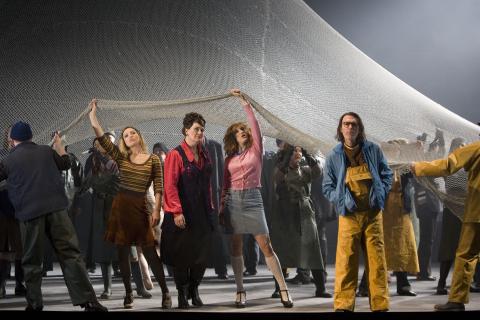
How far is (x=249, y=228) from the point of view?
5590mm

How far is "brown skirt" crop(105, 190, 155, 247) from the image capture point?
554 cm

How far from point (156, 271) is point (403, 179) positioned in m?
2.26

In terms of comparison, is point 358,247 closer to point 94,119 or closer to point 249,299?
point 249,299

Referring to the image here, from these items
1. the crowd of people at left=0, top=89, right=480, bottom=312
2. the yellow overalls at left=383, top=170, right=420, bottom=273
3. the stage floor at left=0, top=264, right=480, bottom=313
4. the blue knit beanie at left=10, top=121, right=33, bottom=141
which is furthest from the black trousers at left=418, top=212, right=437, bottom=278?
the blue knit beanie at left=10, top=121, right=33, bottom=141

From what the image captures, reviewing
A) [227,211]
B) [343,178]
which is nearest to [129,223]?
[227,211]

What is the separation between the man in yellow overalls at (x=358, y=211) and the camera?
4.94 meters

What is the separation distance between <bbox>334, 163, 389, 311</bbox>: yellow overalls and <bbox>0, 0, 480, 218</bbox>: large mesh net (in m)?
0.88

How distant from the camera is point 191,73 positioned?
238 inches

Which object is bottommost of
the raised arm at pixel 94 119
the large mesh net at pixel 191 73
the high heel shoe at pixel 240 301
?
the high heel shoe at pixel 240 301

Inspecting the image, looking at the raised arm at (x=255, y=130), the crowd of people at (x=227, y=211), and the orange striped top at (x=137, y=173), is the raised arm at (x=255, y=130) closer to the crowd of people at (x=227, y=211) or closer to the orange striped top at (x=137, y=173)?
the crowd of people at (x=227, y=211)

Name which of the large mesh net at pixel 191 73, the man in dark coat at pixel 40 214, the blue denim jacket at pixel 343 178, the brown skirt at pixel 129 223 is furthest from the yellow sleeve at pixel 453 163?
the man in dark coat at pixel 40 214

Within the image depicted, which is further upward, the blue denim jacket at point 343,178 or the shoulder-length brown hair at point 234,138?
the shoulder-length brown hair at point 234,138

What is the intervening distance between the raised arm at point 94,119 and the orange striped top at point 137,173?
79 mm

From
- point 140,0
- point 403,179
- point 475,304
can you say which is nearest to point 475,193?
point 475,304
